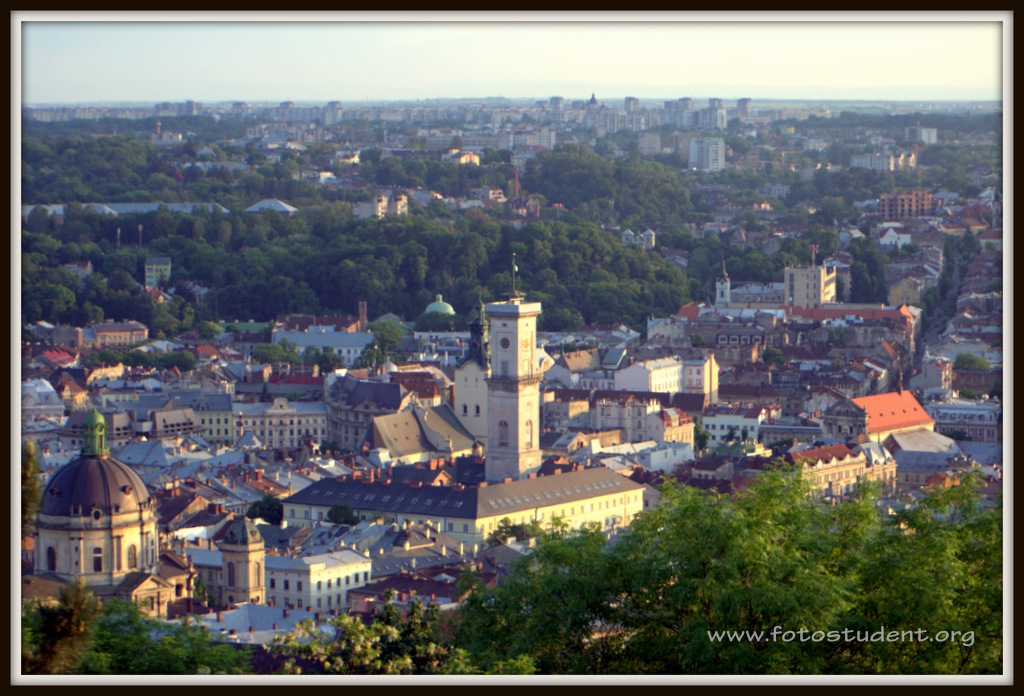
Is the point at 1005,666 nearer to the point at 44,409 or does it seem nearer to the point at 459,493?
the point at 459,493

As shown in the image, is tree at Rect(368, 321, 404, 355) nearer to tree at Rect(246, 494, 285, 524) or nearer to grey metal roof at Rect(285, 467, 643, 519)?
grey metal roof at Rect(285, 467, 643, 519)

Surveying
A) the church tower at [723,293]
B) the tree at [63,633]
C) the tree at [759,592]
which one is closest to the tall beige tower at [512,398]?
the tree at [759,592]

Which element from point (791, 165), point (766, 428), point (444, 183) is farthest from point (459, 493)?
point (791, 165)

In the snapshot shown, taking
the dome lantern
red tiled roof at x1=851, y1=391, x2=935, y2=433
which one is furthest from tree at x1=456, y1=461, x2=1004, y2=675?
red tiled roof at x1=851, y1=391, x2=935, y2=433

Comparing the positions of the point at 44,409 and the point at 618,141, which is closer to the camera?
the point at 44,409

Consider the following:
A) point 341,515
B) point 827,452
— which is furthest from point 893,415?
point 341,515

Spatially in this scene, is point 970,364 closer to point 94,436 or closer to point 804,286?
point 804,286

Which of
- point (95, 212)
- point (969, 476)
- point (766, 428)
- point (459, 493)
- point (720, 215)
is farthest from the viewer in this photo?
point (720, 215)
